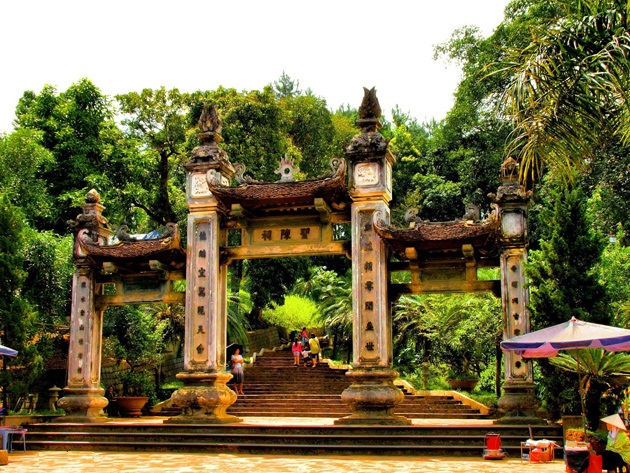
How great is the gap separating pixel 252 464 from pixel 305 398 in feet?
28.8

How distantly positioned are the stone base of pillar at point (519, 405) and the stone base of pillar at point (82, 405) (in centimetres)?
839

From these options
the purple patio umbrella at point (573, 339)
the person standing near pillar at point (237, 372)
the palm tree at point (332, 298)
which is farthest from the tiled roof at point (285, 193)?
the palm tree at point (332, 298)

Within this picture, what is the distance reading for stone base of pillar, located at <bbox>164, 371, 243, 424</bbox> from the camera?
15141mm

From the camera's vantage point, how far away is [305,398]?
66.6 feet

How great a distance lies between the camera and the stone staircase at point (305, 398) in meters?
18.1

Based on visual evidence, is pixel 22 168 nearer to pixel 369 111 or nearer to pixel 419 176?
pixel 369 111

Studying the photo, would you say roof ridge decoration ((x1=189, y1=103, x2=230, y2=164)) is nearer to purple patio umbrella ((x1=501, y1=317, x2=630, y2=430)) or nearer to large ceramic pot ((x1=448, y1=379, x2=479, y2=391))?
purple patio umbrella ((x1=501, y1=317, x2=630, y2=430))

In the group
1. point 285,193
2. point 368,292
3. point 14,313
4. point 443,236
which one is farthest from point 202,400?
point 443,236

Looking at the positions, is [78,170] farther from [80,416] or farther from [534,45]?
[534,45]

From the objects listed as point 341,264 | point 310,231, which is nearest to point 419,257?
point 310,231

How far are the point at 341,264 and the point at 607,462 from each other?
29682 millimetres

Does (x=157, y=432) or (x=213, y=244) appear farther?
(x=213, y=244)

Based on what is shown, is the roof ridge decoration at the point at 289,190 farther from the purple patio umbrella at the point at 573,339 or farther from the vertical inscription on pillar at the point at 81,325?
the purple patio umbrella at the point at 573,339

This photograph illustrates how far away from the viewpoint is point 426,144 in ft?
143
